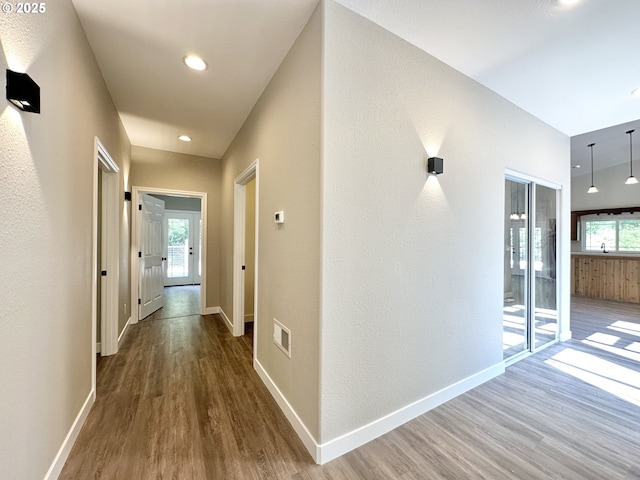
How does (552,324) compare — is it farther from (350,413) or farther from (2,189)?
(2,189)

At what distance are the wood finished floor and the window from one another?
530 centimetres

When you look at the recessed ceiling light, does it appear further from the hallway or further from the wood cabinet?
the wood cabinet

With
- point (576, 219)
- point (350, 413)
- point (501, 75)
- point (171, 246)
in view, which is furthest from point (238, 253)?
point (576, 219)

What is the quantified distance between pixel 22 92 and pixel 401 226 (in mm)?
2071

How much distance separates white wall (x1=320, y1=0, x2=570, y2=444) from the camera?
5.40 ft

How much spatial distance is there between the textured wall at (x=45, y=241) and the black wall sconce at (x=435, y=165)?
92.0 inches

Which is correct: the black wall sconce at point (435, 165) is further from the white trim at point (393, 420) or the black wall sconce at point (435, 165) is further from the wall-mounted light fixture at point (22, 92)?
Answer: the wall-mounted light fixture at point (22, 92)

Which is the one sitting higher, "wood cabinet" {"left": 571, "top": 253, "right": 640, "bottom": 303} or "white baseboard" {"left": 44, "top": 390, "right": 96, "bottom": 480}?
"wood cabinet" {"left": 571, "top": 253, "right": 640, "bottom": 303}

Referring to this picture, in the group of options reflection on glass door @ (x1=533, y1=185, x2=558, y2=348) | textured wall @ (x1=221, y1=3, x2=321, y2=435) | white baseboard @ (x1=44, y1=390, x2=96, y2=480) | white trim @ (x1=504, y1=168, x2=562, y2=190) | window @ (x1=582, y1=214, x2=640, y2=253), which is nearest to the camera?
white baseboard @ (x1=44, y1=390, x2=96, y2=480)

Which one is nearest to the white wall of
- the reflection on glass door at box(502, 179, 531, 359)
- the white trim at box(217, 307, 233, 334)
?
the reflection on glass door at box(502, 179, 531, 359)

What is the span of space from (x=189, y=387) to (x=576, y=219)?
9.53 metres

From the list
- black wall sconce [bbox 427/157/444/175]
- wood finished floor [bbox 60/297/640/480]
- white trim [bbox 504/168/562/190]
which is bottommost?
wood finished floor [bbox 60/297/640/480]

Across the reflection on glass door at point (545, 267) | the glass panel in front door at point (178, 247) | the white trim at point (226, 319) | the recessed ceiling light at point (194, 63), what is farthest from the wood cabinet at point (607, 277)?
the glass panel in front door at point (178, 247)

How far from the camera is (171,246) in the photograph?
7.75 metres
